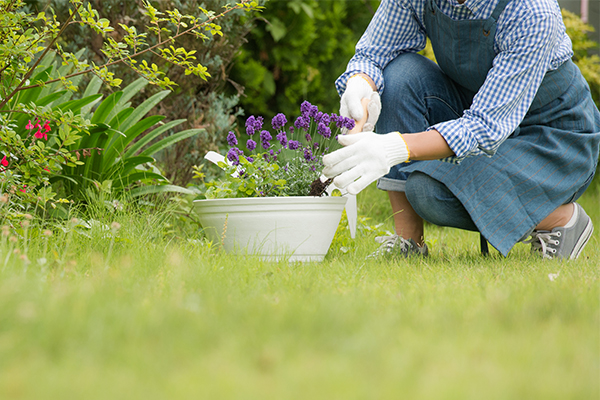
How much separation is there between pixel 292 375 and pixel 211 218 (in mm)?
1109

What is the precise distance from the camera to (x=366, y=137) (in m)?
1.64

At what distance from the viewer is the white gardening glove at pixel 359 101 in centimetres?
192

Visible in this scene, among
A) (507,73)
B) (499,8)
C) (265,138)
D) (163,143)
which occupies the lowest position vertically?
(163,143)

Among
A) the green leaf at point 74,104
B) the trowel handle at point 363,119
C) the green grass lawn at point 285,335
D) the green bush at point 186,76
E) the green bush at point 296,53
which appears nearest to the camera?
the green grass lawn at point 285,335

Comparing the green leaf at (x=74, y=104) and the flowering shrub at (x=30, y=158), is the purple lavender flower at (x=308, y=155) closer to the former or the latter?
the flowering shrub at (x=30, y=158)

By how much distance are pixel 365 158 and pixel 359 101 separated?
374mm

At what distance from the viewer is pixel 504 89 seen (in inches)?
66.5

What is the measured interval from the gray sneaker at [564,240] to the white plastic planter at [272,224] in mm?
794

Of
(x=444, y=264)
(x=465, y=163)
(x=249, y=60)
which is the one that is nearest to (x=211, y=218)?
(x=444, y=264)

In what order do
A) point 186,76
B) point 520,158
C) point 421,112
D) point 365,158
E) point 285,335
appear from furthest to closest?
point 186,76
point 421,112
point 520,158
point 365,158
point 285,335

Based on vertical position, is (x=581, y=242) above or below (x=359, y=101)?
below

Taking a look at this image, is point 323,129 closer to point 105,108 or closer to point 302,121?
point 302,121

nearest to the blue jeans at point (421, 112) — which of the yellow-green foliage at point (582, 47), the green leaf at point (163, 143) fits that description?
the green leaf at point (163, 143)

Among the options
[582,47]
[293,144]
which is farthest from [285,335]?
[582,47]
